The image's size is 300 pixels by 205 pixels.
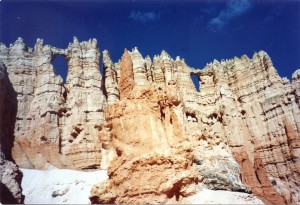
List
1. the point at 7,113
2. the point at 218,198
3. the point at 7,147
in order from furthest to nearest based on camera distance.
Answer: the point at 7,113, the point at 7,147, the point at 218,198

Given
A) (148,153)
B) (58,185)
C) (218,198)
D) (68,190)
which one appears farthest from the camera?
(58,185)

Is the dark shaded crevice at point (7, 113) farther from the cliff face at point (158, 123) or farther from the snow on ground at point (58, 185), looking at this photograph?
the snow on ground at point (58, 185)

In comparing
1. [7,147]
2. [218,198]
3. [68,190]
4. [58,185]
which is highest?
[7,147]

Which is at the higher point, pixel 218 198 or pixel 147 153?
pixel 147 153

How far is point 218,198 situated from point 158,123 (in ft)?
14.6

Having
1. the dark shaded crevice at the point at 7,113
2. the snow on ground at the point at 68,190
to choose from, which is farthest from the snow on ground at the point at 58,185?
the dark shaded crevice at the point at 7,113

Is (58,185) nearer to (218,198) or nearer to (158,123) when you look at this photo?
(158,123)

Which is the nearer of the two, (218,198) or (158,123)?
(218,198)

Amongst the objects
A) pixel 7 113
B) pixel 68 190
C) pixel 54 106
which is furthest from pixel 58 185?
pixel 54 106

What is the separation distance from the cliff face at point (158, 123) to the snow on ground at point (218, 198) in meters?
0.44

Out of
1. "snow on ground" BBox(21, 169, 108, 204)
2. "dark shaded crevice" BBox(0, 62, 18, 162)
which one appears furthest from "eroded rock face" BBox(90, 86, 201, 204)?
"dark shaded crevice" BBox(0, 62, 18, 162)

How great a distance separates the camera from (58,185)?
19531 millimetres

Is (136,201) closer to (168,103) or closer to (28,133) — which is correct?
(168,103)

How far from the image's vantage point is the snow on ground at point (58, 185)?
17.3 metres
